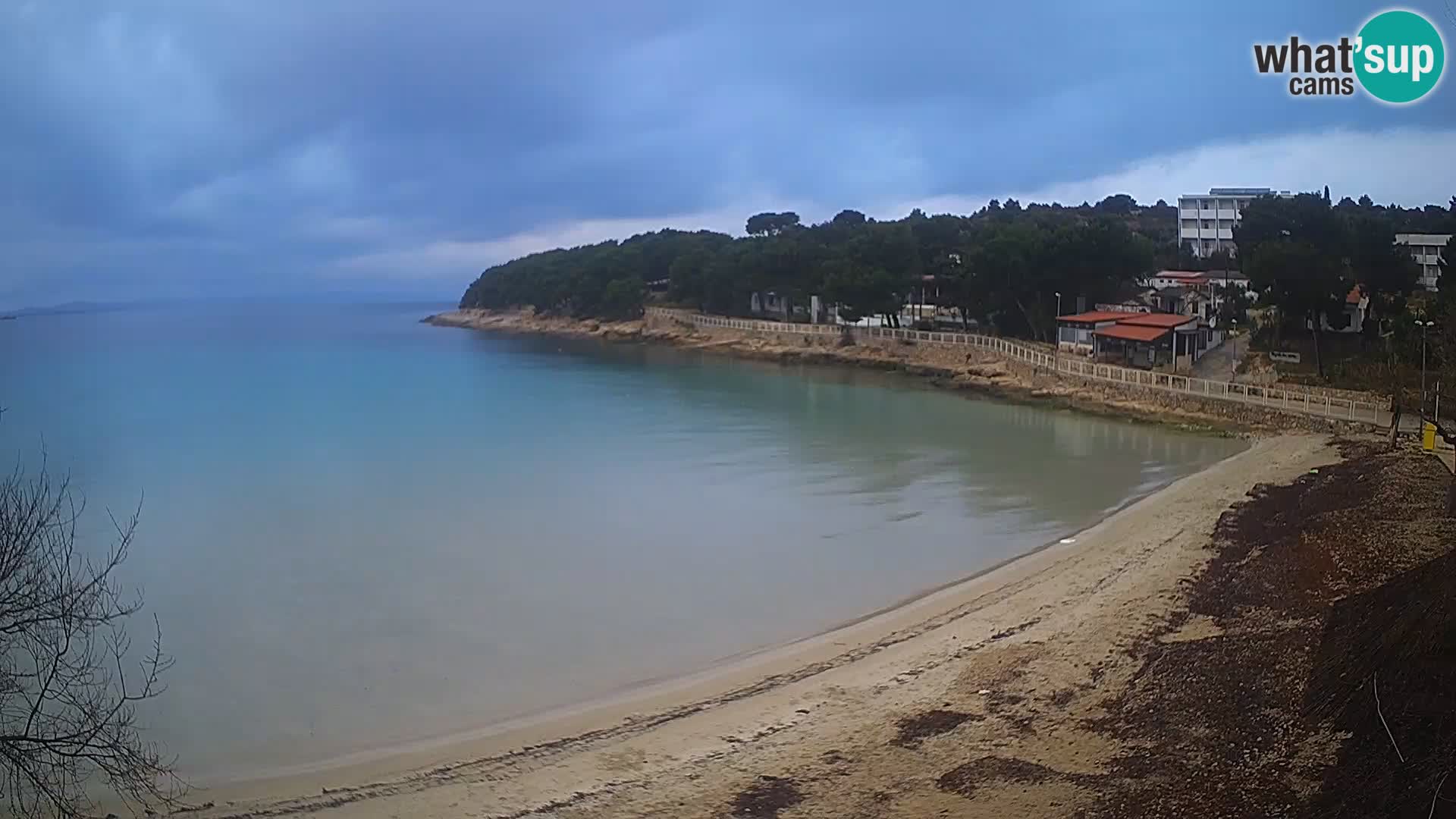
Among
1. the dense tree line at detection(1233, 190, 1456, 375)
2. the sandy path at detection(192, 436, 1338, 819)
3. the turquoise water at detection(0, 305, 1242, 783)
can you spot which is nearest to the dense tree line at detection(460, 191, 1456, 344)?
the dense tree line at detection(1233, 190, 1456, 375)

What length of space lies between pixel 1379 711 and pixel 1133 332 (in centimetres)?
3084

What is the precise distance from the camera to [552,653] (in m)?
12.0

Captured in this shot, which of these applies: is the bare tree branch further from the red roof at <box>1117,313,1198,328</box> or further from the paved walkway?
the red roof at <box>1117,313,1198,328</box>

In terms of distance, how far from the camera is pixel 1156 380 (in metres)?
31.3

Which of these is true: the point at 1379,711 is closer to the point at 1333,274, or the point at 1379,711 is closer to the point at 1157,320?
the point at 1333,274

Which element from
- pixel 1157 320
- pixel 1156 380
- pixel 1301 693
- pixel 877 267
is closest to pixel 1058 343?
pixel 1157 320

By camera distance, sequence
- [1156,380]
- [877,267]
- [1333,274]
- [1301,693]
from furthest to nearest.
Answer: [877,267] → [1156,380] → [1333,274] → [1301,693]

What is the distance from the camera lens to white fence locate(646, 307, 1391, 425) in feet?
83.3

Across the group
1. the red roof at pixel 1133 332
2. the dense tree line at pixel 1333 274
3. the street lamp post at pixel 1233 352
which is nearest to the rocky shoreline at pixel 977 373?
the red roof at pixel 1133 332

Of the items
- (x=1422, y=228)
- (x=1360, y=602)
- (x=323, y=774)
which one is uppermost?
(x=1422, y=228)

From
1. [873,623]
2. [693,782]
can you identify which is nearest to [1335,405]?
[873,623]

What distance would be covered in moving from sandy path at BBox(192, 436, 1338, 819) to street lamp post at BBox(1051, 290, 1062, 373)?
2402cm

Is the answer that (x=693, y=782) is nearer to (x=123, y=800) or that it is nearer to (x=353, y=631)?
(x=123, y=800)

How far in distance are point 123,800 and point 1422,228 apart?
181 ft
